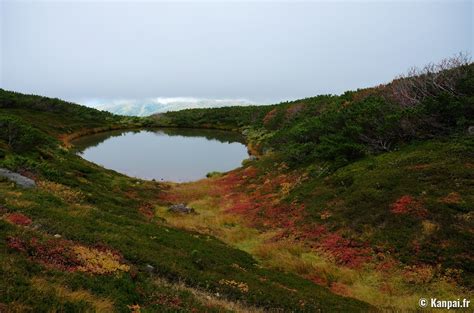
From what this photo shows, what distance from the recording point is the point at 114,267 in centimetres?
1134

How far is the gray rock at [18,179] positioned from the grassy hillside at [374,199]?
9.58m

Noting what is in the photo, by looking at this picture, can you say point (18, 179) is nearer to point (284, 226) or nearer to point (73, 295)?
point (73, 295)

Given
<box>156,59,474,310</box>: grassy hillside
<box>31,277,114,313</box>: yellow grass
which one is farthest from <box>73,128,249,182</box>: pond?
<box>31,277,114,313</box>: yellow grass

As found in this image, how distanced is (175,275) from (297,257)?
8773mm

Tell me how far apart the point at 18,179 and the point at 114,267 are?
14.2 meters

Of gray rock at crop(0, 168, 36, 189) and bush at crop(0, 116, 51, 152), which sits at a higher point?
bush at crop(0, 116, 51, 152)

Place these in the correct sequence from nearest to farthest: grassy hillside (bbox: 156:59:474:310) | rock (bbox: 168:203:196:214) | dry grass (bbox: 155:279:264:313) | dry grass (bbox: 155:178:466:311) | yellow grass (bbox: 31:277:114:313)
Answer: yellow grass (bbox: 31:277:114:313)
dry grass (bbox: 155:279:264:313)
dry grass (bbox: 155:178:466:311)
grassy hillside (bbox: 156:59:474:310)
rock (bbox: 168:203:196:214)

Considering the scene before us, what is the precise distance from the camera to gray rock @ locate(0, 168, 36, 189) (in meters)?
21.2

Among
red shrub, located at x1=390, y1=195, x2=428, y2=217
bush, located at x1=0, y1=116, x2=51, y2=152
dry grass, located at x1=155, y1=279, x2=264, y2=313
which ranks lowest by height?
dry grass, located at x1=155, y1=279, x2=264, y2=313

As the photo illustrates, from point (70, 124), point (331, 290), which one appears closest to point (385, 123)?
point (331, 290)

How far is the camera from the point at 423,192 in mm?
21172

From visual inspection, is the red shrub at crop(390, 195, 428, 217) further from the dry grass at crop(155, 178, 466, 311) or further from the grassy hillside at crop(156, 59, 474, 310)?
the dry grass at crop(155, 178, 466, 311)

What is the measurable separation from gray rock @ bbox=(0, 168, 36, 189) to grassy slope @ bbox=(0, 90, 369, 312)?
2.34 feet

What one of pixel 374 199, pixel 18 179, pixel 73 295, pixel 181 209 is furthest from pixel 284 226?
pixel 73 295
